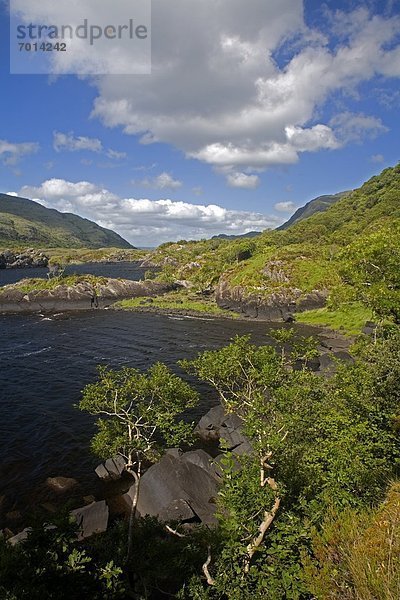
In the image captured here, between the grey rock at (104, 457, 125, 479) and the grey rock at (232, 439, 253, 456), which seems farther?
the grey rock at (232, 439, 253, 456)

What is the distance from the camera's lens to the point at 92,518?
2127cm

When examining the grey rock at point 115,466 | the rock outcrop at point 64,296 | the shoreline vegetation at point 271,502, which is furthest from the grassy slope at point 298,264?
the rock outcrop at point 64,296

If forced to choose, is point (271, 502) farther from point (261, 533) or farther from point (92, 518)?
point (92, 518)

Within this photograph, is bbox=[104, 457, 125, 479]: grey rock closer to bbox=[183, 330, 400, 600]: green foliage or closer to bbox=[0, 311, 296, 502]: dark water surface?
bbox=[0, 311, 296, 502]: dark water surface

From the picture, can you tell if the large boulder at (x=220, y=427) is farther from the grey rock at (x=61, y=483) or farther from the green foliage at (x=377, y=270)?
the green foliage at (x=377, y=270)


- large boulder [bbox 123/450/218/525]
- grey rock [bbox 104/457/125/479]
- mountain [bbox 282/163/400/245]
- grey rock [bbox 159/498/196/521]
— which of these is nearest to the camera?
grey rock [bbox 159/498/196/521]

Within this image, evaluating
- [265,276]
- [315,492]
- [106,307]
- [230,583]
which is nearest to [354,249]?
[315,492]

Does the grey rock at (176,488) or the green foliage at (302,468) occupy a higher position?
the green foliage at (302,468)

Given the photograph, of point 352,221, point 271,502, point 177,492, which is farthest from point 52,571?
point 352,221

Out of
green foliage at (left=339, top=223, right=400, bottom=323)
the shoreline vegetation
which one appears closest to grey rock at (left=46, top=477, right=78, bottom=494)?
the shoreline vegetation

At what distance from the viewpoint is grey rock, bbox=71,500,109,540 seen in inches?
810

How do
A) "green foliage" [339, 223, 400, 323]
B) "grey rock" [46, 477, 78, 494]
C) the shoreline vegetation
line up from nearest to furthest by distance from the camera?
the shoreline vegetation, "grey rock" [46, 477, 78, 494], "green foliage" [339, 223, 400, 323]

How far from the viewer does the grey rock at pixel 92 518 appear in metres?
20.6

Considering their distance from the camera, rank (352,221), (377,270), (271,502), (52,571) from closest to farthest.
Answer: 1. (52,571)
2. (271,502)
3. (377,270)
4. (352,221)
